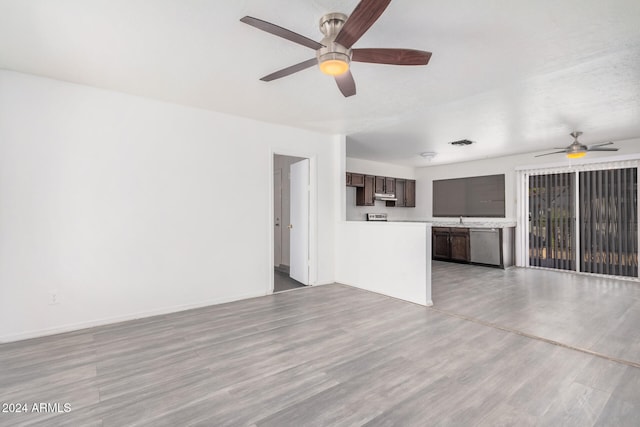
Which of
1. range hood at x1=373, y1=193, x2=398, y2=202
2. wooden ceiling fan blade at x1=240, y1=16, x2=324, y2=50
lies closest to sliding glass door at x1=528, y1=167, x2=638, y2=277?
range hood at x1=373, y1=193, x2=398, y2=202

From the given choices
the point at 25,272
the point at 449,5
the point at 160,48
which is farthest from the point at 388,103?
the point at 25,272

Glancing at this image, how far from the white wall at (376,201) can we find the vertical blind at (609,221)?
3.72 metres

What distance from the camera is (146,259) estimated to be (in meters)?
3.46

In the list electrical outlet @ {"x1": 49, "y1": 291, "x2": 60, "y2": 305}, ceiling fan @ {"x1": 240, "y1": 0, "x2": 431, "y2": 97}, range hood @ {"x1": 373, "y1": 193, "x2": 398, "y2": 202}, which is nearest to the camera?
ceiling fan @ {"x1": 240, "y1": 0, "x2": 431, "y2": 97}

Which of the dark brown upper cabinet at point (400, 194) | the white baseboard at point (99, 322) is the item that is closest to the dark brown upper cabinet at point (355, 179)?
the dark brown upper cabinet at point (400, 194)

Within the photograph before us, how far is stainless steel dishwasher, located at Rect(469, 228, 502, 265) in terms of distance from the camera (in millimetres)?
6527

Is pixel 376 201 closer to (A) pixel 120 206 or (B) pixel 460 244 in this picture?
(B) pixel 460 244

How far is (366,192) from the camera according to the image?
7.07 meters

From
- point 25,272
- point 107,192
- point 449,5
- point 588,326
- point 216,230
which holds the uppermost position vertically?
point 449,5

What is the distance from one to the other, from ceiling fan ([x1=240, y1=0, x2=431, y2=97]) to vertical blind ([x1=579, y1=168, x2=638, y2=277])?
571 cm

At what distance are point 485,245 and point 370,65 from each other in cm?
551

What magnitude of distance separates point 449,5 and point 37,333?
14.4 ft

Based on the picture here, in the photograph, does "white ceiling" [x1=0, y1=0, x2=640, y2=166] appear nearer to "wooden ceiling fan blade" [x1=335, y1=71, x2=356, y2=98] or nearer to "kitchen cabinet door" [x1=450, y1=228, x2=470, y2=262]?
"wooden ceiling fan blade" [x1=335, y1=71, x2=356, y2=98]

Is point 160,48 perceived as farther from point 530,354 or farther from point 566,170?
point 566,170
